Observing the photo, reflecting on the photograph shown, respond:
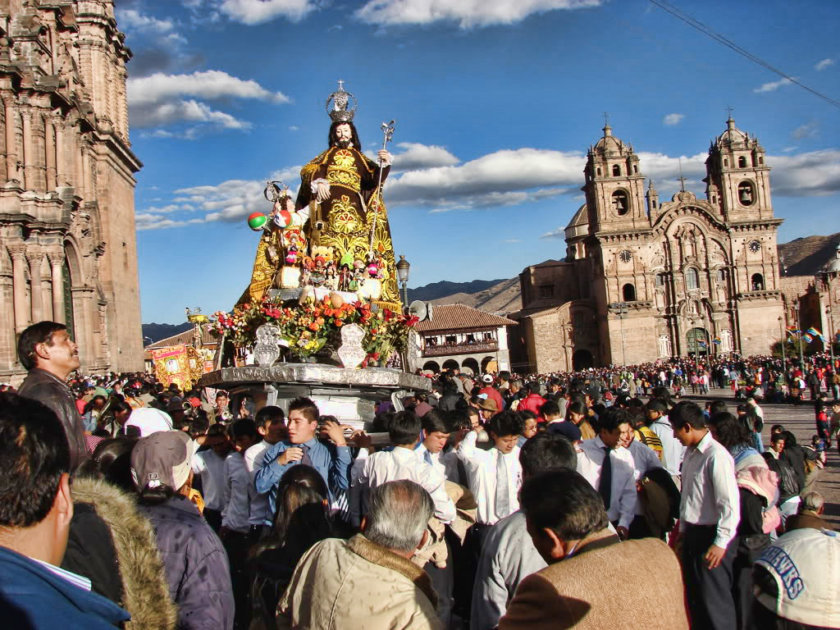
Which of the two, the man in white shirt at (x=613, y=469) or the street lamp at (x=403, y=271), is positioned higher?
the street lamp at (x=403, y=271)

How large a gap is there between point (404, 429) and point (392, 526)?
6.22 ft

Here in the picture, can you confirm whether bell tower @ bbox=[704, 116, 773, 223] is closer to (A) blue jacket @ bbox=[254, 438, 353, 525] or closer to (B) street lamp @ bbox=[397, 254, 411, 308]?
(B) street lamp @ bbox=[397, 254, 411, 308]

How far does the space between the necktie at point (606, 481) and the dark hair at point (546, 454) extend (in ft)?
4.77

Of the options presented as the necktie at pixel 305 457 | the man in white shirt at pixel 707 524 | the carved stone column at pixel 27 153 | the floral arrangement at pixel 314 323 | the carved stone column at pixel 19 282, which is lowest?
the man in white shirt at pixel 707 524

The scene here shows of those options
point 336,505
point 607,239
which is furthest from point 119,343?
point 607,239

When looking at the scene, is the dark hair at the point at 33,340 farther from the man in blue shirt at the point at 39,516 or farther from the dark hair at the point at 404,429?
the man in blue shirt at the point at 39,516

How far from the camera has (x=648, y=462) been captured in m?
6.23

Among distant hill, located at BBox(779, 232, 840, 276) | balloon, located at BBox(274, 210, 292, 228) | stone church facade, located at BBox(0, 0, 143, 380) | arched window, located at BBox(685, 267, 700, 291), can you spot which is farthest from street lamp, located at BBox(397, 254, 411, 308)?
distant hill, located at BBox(779, 232, 840, 276)

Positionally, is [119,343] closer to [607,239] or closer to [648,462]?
[648,462]

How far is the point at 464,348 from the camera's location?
194ft

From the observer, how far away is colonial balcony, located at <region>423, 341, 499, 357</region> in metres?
Answer: 58.8

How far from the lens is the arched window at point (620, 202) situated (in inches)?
2512

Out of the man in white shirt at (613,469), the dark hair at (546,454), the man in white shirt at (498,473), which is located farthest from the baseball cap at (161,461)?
the man in white shirt at (613,469)

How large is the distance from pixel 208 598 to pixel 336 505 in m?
2.43
